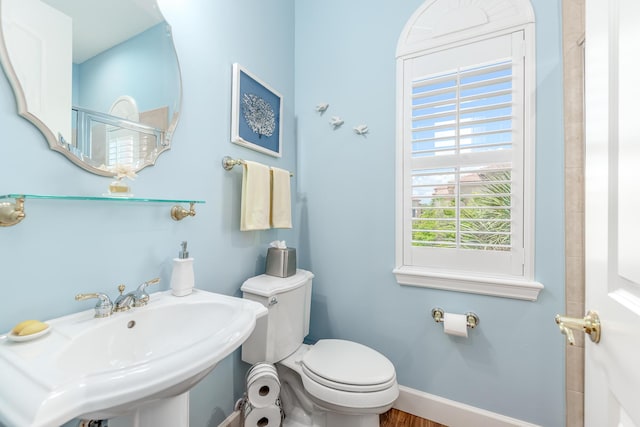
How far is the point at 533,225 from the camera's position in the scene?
1293mm

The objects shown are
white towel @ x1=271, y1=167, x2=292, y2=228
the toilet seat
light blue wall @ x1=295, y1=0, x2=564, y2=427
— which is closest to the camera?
the toilet seat

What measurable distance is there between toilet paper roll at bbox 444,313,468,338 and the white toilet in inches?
14.1

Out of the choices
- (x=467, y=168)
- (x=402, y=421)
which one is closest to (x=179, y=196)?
(x=467, y=168)

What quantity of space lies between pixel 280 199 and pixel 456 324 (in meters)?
1.11

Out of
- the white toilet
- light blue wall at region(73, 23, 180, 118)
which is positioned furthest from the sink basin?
light blue wall at region(73, 23, 180, 118)

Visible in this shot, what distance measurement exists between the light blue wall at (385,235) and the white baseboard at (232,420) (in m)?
0.63

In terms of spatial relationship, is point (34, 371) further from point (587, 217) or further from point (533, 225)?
point (533, 225)

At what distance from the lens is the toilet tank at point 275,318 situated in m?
1.28

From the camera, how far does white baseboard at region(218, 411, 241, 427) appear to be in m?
1.29

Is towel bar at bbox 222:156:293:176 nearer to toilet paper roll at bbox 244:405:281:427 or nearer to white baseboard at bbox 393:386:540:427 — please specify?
toilet paper roll at bbox 244:405:281:427

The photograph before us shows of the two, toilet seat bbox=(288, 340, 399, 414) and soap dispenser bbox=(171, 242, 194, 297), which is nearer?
soap dispenser bbox=(171, 242, 194, 297)

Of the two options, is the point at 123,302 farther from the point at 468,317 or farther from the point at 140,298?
the point at 468,317

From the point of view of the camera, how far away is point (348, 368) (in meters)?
1.22

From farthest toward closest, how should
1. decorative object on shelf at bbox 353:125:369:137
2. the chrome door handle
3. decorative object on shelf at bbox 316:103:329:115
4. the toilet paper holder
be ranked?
decorative object on shelf at bbox 316:103:329:115 → decorative object on shelf at bbox 353:125:369:137 → the toilet paper holder → the chrome door handle
